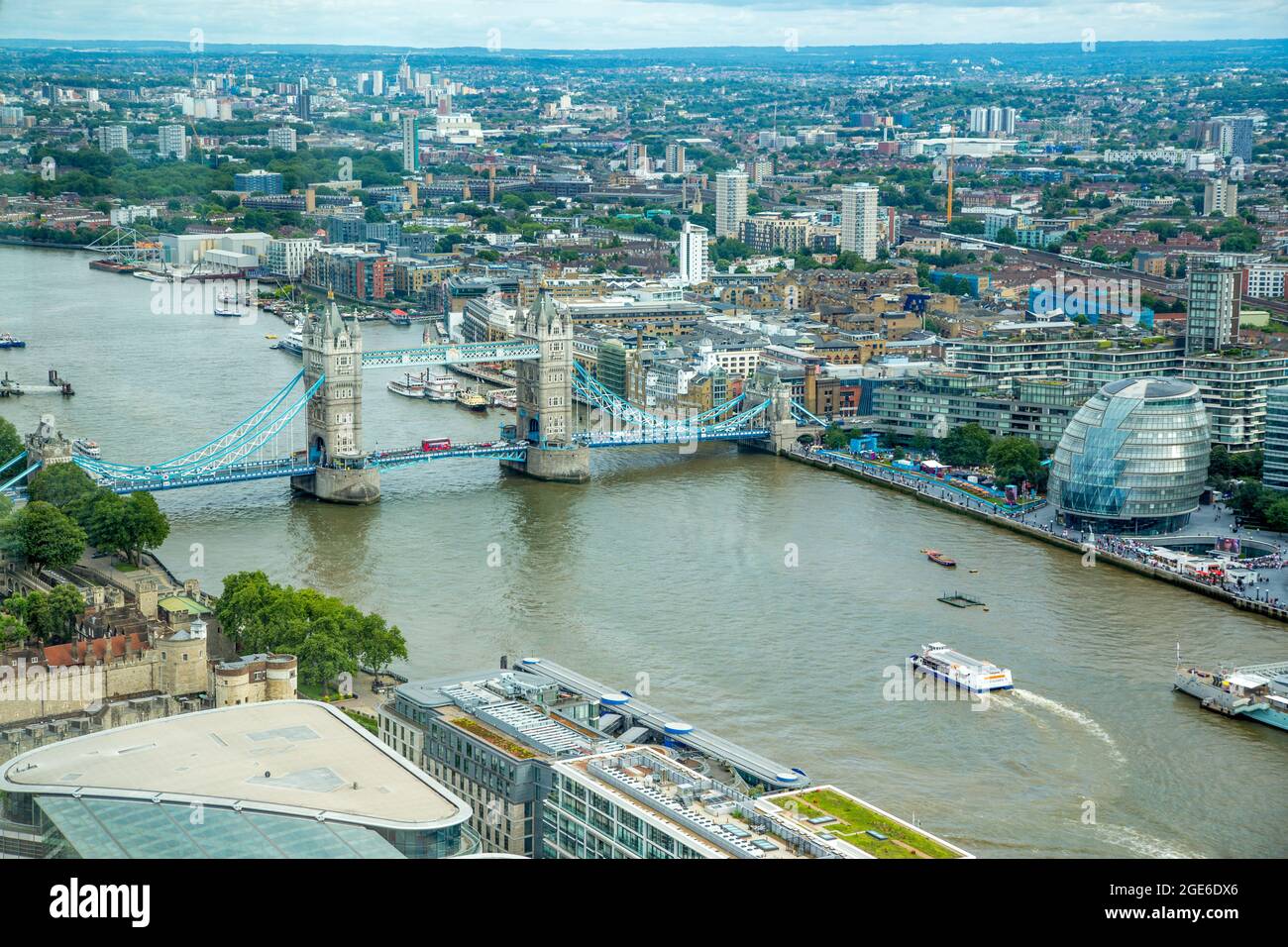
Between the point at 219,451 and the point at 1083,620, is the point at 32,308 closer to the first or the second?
the point at 219,451

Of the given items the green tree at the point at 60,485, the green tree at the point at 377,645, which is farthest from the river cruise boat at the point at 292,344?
the green tree at the point at 377,645

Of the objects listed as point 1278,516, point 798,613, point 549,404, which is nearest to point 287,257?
point 549,404

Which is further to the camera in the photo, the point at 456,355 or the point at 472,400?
the point at 472,400

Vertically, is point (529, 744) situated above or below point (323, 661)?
above

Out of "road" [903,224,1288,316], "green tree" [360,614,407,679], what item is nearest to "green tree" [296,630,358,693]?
"green tree" [360,614,407,679]

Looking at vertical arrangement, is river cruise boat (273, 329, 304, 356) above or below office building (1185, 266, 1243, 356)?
below

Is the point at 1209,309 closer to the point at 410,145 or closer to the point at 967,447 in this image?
the point at 967,447

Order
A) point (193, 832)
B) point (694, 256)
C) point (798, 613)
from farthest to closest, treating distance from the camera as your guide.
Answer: point (694, 256), point (798, 613), point (193, 832)

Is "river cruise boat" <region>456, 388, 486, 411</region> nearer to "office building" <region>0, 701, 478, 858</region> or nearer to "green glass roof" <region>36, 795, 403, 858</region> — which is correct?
"office building" <region>0, 701, 478, 858</region>
